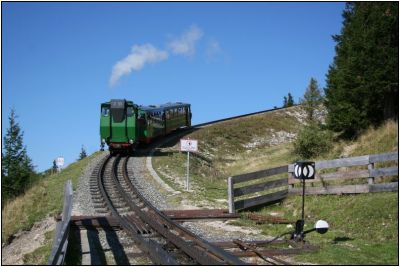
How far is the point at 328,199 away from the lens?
13.3 m

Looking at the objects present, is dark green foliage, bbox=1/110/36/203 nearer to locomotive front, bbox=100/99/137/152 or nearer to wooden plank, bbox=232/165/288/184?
locomotive front, bbox=100/99/137/152

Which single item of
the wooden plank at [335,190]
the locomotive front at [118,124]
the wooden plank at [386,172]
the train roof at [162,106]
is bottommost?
the wooden plank at [335,190]

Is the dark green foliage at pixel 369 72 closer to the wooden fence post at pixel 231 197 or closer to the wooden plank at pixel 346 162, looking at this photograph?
the wooden plank at pixel 346 162

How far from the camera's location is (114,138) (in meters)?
31.2

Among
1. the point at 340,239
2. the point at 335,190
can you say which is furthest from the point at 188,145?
the point at 340,239

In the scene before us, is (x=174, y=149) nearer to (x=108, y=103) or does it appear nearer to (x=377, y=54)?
(x=108, y=103)

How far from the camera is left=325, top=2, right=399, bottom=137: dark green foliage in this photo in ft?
75.7

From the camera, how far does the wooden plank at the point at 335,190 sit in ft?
41.4

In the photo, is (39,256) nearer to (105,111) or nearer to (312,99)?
(105,111)

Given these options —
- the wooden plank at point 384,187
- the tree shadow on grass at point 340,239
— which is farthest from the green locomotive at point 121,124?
the tree shadow on grass at point 340,239

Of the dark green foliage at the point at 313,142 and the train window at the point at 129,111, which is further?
the train window at the point at 129,111

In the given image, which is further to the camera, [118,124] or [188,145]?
[118,124]

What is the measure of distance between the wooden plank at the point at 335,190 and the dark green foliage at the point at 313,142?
11.7 metres

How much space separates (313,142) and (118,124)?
12.2m
